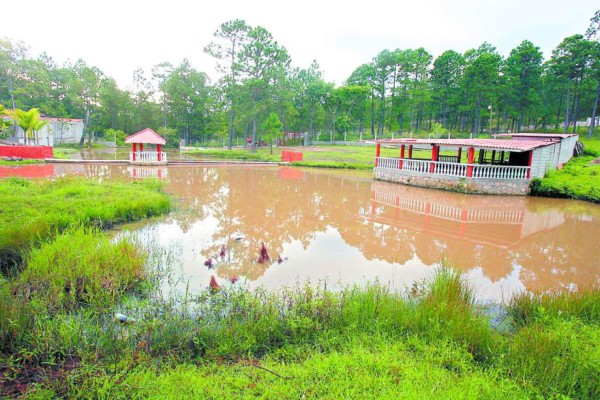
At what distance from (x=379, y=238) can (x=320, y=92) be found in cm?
3917

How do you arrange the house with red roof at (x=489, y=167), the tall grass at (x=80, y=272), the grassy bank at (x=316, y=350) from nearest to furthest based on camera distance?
the grassy bank at (x=316, y=350) < the tall grass at (x=80, y=272) < the house with red roof at (x=489, y=167)

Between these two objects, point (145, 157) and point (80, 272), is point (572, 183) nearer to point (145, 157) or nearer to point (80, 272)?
point (80, 272)

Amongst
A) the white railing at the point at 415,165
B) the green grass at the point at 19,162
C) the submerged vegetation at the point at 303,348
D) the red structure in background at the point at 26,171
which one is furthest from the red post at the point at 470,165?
the green grass at the point at 19,162

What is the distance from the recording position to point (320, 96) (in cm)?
4522

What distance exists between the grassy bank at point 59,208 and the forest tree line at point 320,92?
24.7 meters

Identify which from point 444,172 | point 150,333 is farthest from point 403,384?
point 444,172

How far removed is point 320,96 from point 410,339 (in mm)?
44579

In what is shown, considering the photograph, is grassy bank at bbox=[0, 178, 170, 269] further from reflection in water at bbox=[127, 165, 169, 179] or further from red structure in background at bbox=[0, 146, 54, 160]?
red structure in background at bbox=[0, 146, 54, 160]

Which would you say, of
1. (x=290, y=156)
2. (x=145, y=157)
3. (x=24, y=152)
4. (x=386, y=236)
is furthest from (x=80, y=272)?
(x=290, y=156)

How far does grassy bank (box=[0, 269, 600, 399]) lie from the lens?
250cm

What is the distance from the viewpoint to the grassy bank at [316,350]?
2498 millimetres

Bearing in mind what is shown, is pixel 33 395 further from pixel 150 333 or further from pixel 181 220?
pixel 181 220

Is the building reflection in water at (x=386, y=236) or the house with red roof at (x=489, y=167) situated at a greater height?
the house with red roof at (x=489, y=167)

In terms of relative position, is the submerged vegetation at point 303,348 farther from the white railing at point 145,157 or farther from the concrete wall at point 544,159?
the white railing at point 145,157
